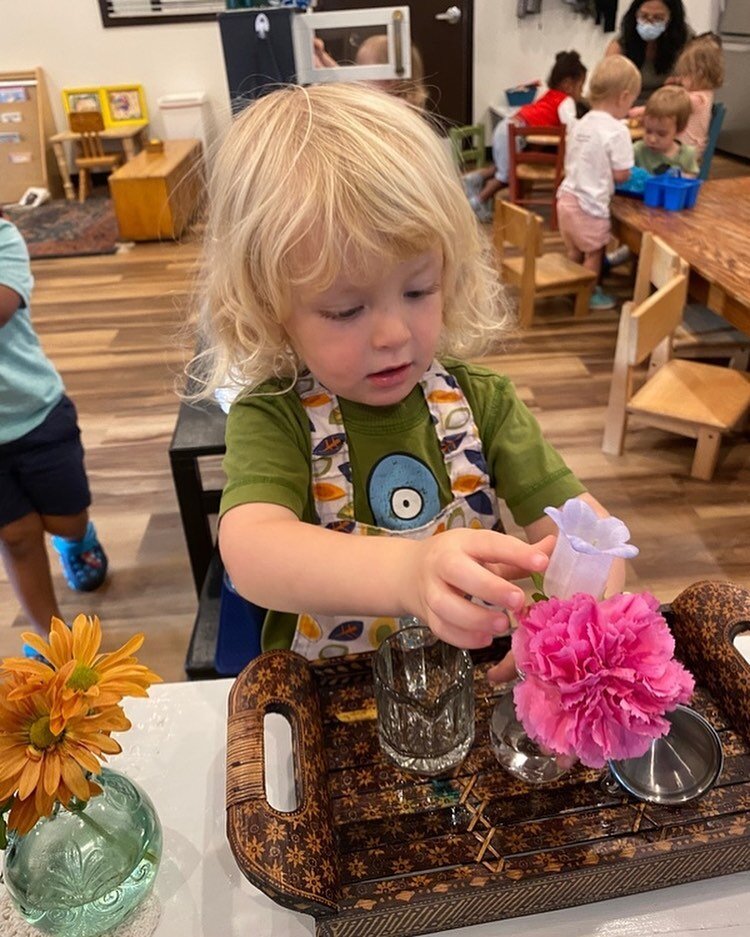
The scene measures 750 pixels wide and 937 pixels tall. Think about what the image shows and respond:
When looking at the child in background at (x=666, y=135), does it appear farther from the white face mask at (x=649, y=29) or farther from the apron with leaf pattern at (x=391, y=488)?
the apron with leaf pattern at (x=391, y=488)

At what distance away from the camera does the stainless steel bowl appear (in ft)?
1.86

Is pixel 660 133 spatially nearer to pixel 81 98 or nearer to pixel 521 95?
pixel 521 95

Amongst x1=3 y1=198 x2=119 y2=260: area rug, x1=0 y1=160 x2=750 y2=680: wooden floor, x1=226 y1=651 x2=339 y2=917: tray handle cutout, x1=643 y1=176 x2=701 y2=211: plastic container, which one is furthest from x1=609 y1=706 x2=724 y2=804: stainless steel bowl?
x1=3 y1=198 x2=119 y2=260: area rug

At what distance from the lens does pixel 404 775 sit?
60 centimetres

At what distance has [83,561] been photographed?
6.23ft

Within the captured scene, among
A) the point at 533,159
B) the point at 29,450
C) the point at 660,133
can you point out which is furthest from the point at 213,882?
the point at 533,159

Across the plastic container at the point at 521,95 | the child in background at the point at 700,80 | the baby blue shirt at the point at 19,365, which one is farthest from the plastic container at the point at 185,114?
the baby blue shirt at the point at 19,365

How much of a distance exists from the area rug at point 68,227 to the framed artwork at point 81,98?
2.22ft

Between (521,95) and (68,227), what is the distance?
3.19 m

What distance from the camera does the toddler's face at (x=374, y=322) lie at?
64cm

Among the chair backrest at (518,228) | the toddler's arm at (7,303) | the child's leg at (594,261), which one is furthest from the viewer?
the child's leg at (594,261)

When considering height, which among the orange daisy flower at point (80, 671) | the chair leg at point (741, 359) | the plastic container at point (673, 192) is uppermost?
the orange daisy flower at point (80, 671)

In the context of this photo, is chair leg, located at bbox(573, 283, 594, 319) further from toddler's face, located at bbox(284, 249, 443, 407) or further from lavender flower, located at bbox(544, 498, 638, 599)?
lavender flower, located at bbox(544, 498, 638, 599)

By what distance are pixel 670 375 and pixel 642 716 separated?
2.04 metres
